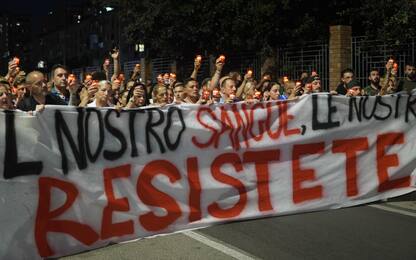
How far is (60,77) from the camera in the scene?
651 cm

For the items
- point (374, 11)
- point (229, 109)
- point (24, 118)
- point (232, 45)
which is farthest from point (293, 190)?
point (232, 45)

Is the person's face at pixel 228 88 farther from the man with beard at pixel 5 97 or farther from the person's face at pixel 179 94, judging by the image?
the man with beard at pixel 5 97

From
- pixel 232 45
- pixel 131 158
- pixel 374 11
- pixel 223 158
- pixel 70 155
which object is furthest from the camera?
pixel 232 45

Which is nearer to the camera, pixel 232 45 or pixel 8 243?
pixel 8 243

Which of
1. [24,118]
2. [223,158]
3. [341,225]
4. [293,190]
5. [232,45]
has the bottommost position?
[341,225]

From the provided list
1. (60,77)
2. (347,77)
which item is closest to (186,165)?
(60,77)

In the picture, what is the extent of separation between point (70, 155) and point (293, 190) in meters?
2.30

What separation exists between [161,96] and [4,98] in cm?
196

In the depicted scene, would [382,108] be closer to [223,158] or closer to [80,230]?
[223,158]

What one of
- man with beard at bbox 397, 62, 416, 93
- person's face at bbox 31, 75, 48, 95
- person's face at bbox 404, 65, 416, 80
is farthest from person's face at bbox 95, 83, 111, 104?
person's face at bbox 404, 65, 416, 80

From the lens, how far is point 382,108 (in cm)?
669

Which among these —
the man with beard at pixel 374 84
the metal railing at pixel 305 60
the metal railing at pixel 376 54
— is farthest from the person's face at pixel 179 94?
the metal railing at pixel 305 60

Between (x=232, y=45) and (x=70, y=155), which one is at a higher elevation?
(x=232, y=45)

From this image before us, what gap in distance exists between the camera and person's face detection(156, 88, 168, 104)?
689cm
